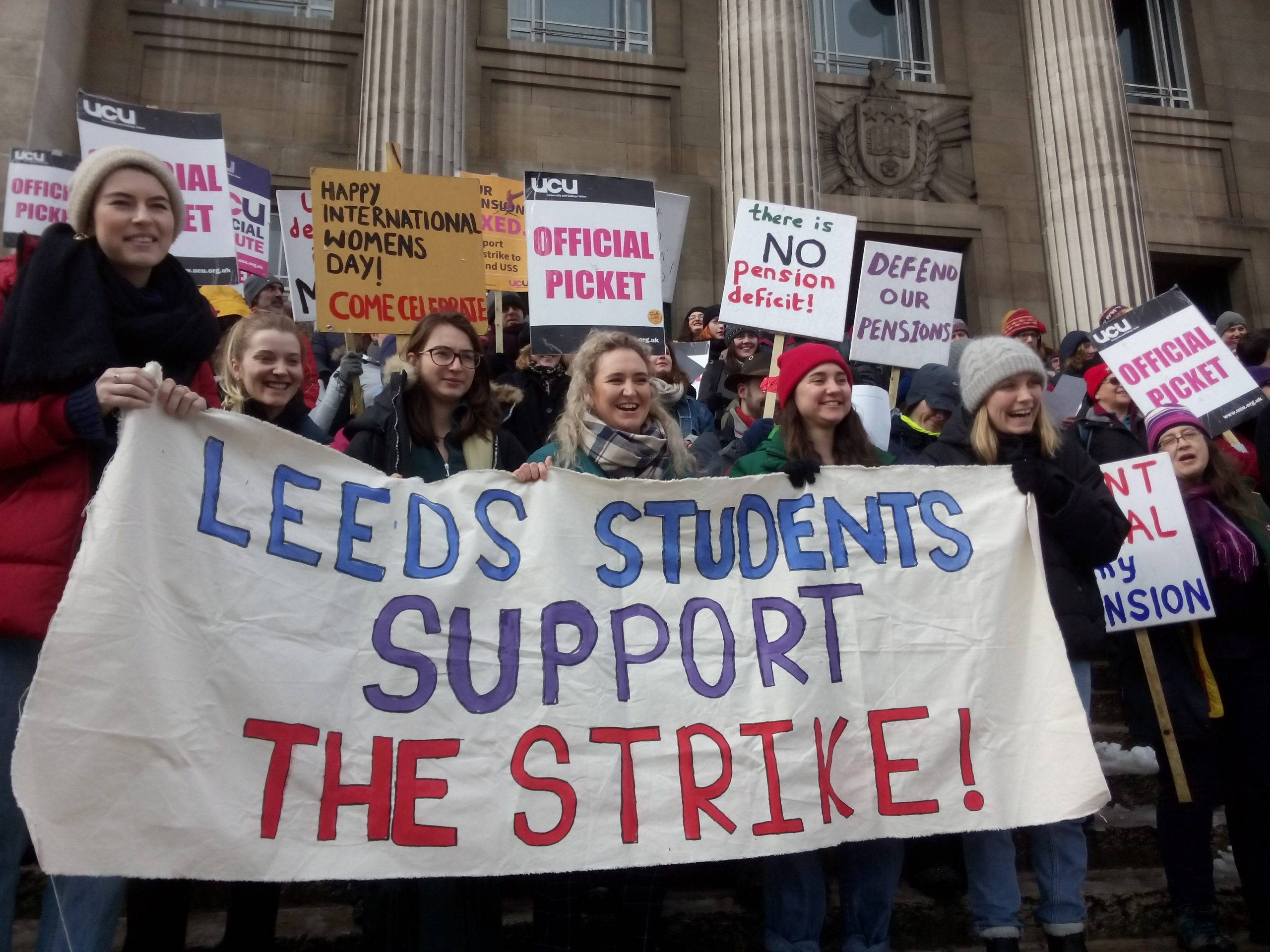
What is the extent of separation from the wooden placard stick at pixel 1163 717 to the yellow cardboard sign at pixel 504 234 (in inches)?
183

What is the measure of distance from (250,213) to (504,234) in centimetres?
184

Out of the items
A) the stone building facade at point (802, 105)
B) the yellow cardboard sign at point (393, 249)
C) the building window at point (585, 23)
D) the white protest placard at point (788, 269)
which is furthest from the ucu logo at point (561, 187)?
the building window at point (585, 23)

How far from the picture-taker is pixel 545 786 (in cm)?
276

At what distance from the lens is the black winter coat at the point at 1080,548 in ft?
11.0

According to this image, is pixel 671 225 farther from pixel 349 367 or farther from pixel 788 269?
pixel 349 367

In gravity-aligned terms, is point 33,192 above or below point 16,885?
above

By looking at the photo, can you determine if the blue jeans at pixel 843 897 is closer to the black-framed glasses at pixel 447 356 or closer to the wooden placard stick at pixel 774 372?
the wooden placard stick at pixel 774 372

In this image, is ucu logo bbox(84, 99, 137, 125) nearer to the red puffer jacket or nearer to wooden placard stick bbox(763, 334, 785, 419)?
wooden placard stick bbox(763, 334, 785, 419)

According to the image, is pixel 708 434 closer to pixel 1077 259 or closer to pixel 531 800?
pixel 531 800

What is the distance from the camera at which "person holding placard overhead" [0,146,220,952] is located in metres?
2.41

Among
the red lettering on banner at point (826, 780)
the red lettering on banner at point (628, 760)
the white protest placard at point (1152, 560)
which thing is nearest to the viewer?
the red lettering on banner at point (628, 760)

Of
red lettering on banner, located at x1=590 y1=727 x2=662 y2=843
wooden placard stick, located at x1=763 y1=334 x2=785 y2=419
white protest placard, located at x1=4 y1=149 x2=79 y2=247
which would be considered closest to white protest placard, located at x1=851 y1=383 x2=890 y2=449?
wooden placard stick, located at x1=763 y1=334 x2=785 y2=419

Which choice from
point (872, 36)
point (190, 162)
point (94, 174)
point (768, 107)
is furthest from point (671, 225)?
point (94, 174)

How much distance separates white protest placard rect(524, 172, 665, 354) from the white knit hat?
2927mm
